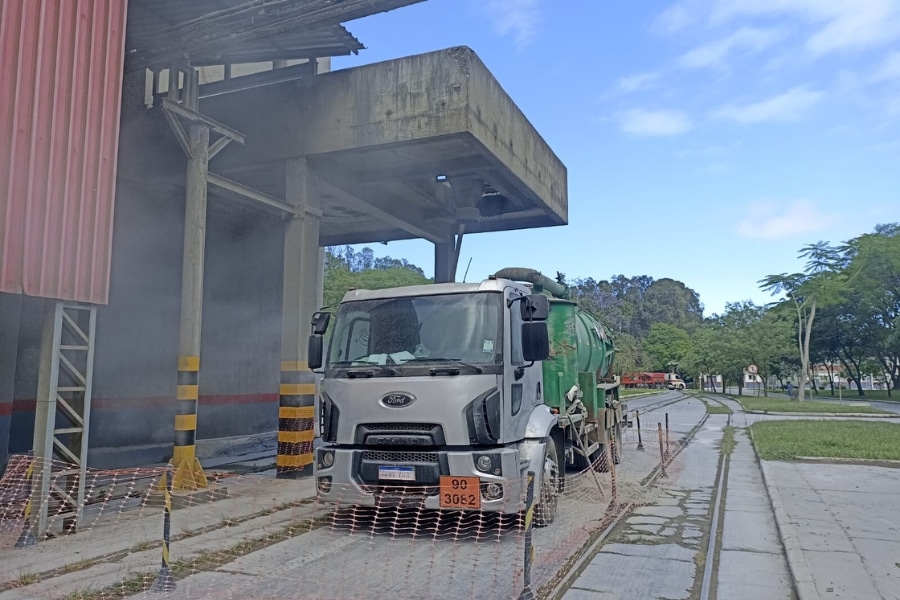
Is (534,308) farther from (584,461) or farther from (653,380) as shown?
(653,380)

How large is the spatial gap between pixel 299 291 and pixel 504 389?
550cm

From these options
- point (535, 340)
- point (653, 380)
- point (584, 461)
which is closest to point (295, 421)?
point (584, 461)

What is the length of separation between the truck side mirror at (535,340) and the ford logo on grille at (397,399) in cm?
129

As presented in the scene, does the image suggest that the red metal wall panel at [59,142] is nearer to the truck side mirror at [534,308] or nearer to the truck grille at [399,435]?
the truck grille at [399,435]

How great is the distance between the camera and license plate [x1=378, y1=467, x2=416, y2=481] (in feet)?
20.2

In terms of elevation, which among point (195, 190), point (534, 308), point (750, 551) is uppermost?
point (195, 190)

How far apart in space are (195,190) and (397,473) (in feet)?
18.1

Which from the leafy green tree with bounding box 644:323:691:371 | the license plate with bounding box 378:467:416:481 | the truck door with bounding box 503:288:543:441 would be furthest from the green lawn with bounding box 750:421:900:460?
the leafy green tree with bounding box 644:323:691:371

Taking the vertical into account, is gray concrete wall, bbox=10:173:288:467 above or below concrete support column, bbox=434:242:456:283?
below

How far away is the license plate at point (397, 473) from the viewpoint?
6.16m

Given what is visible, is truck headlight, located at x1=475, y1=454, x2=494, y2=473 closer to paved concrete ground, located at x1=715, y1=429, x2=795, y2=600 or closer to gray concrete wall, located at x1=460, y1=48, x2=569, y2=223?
paved concrete ground, located at x1=715, y1=429, x2=795, y2=600

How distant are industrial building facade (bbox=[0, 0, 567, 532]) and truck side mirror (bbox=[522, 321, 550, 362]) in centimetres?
448

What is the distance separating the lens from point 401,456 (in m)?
6.28

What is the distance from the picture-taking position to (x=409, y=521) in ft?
22.9
